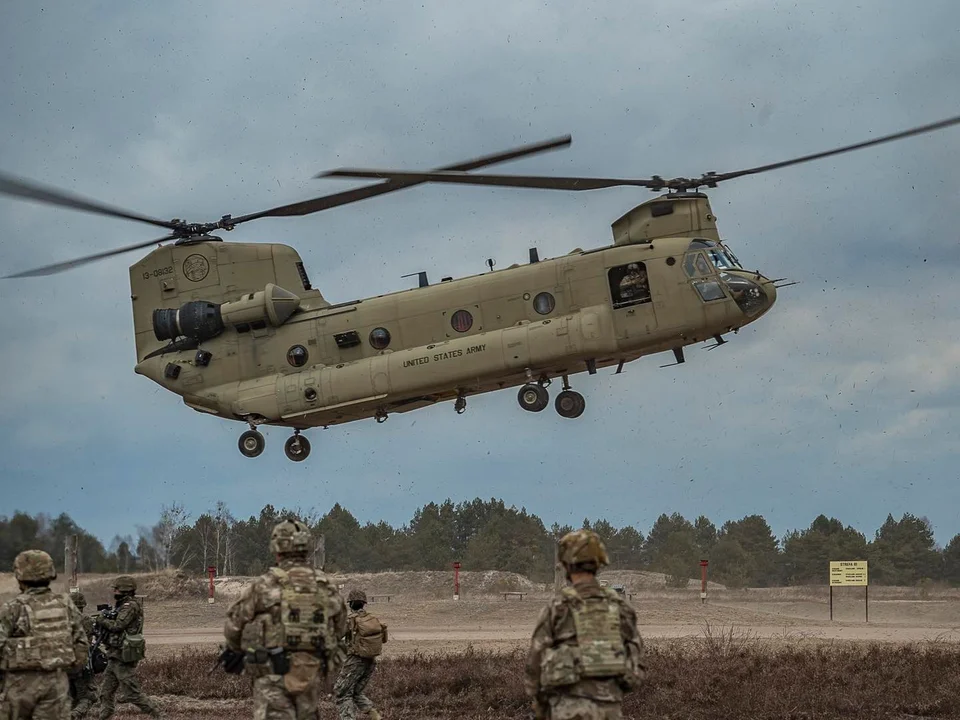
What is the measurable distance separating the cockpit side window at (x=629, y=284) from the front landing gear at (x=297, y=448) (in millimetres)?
7327

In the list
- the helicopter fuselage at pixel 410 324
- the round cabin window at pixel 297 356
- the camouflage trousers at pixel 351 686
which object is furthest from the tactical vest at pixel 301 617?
the round cabin window at pixel 297 356

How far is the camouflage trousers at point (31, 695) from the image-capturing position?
10039 millimetres

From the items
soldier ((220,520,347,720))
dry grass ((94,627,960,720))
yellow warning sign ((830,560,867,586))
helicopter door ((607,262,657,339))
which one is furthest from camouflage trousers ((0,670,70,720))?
yellow warning sign ((830,560,867,586))

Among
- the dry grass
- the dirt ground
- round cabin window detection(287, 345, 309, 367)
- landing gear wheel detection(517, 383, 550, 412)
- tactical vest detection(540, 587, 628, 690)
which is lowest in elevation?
the dirt ground

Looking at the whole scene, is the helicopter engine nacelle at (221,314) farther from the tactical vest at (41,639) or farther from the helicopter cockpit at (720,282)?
the tactical vest at (41,639)

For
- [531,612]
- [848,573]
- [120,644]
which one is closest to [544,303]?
[531,612]

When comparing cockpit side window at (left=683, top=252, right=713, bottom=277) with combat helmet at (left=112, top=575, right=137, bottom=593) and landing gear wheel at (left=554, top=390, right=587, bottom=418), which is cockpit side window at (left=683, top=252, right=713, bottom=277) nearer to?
landing gear wheel at (left=554, top=390, right=587, bottom=418)

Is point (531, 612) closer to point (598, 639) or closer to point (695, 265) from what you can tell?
point (695, 265)

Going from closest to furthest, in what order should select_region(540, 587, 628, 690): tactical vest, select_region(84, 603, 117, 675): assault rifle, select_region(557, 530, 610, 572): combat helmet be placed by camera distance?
select_region(540, 587, 628, 690): tactical vest, select_region(557, 530, 610, 572): combat helmet, select_region(84, 603, 117, 675): assault rifle

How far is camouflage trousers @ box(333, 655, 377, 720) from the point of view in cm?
1397

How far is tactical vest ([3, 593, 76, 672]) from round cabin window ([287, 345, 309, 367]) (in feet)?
51.6

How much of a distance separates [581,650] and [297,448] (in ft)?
61.6

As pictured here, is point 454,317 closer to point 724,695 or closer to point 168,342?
point 168,342

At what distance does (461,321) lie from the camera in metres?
24.9
